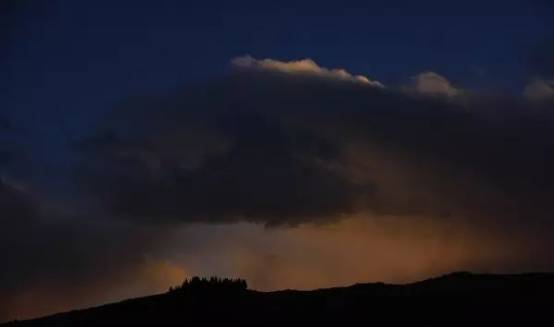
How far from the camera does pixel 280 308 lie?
104 feet

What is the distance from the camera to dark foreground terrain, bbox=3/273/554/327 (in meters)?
28.0

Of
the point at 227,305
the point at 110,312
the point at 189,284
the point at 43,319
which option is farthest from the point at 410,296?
the point at 43,319

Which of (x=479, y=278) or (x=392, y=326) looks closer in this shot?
(x=392, y=326)

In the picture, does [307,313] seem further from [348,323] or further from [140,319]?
[140,319]

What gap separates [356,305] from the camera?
1211 inches

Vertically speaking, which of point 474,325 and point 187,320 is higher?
point 187,320

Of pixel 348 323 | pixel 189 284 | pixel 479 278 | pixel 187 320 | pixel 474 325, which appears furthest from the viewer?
pixel 189 284

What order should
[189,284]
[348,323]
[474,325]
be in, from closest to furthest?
[474,325] → [348,323] → [189,284]

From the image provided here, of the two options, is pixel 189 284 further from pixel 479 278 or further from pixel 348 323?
pixel 479 278

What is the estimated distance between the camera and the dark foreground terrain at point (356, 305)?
1104 inches

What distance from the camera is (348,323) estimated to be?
28625 millimetres

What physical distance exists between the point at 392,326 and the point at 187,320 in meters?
8.03

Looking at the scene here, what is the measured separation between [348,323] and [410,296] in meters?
3.84

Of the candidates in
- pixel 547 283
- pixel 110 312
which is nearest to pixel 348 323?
pixel 547 283
